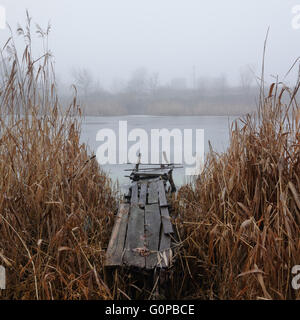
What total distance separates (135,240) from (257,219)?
0.70 meters

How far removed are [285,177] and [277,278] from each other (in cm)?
51

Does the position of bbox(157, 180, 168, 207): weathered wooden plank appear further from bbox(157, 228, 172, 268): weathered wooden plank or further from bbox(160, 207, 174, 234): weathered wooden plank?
bbox(157, 228, 172, 268): weathered wooden plank

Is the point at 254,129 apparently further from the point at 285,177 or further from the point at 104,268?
the point at 104,268

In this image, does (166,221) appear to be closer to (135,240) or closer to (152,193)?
(135,240)

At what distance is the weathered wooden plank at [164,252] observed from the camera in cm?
161

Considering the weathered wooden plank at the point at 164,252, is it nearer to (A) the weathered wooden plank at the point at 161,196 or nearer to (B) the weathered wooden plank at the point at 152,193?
(A) the weathered wooden plank at the point at 161,196

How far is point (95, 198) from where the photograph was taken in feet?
8.46

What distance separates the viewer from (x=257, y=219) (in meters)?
1.76

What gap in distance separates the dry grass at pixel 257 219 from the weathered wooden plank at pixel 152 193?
37cm

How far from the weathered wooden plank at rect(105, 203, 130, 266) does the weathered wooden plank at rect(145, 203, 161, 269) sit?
0.14 metres

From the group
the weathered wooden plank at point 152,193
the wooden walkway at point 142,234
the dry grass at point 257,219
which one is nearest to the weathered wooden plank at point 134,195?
the wooden walkway at point 142,234

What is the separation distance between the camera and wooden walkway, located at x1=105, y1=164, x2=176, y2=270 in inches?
65.4

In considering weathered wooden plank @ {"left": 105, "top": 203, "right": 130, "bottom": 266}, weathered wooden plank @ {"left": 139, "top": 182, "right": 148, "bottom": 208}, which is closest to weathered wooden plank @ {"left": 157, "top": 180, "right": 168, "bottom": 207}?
weathered wooden plank @ {"left": 139, "top": 182, "right": 148, "bottom": 208}

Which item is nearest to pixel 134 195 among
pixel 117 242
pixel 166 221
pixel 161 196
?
pixel 161 196
